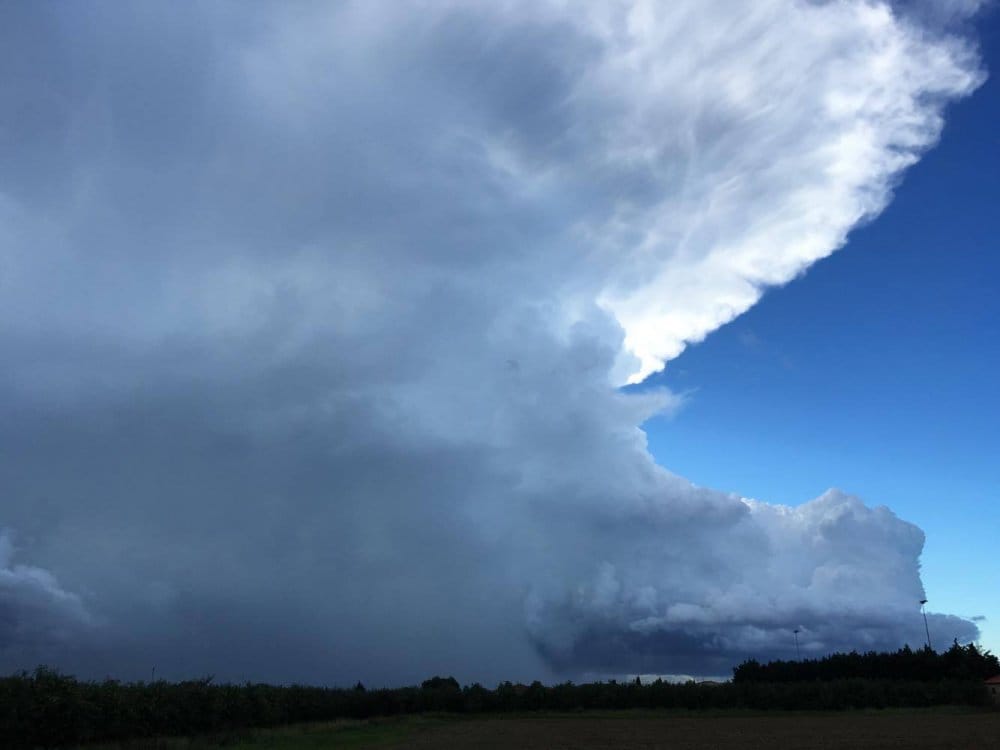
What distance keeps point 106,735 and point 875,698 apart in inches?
3232

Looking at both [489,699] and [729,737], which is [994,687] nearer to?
[489,699]

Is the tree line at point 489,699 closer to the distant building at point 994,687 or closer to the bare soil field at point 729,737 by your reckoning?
the distant building at point 994,687

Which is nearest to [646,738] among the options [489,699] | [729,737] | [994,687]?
[729,737]

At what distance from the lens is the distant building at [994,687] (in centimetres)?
9577

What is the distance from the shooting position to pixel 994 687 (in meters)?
110

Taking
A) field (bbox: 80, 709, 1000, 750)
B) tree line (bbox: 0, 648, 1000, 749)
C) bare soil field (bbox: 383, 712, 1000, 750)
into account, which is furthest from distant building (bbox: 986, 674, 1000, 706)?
bare soil field (bbox: 383, 712, 1000, 750)

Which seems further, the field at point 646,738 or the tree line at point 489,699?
the tree line at point 489,699

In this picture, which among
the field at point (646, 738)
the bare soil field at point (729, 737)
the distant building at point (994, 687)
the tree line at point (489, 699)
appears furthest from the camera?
the distant building at point (994, 687)

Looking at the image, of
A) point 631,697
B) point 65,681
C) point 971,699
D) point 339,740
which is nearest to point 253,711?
point 339,740

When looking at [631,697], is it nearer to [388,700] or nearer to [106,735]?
[388,700]

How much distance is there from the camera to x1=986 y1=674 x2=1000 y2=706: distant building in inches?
3770

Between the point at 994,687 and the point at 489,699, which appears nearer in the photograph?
the point at 489,699

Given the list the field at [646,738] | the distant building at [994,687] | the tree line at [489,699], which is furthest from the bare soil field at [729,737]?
the distant building at [994,687]

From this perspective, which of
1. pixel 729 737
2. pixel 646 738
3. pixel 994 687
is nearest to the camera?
pixel 729 737
